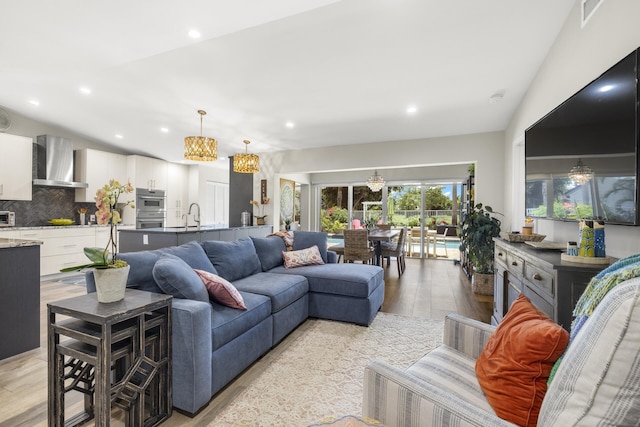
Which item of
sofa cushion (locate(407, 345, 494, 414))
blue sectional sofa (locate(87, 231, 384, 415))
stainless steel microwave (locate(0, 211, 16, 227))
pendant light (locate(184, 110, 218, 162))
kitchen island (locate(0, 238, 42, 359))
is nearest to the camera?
→ sofa cushion (locate(407, 345, 494, 414))

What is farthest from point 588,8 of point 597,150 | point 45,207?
point 45,207

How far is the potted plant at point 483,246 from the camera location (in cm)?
442

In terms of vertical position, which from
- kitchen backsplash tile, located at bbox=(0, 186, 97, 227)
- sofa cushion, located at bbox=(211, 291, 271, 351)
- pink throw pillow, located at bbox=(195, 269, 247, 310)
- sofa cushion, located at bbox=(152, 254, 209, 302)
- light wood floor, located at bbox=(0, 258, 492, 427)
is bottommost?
light wood floor, located at bbox=(0, 258, 492, 427)

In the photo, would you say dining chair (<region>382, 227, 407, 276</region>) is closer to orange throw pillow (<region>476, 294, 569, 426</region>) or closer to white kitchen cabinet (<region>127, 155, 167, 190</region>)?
orange throw pillow (<region>476, 294, 569, 426</region>)

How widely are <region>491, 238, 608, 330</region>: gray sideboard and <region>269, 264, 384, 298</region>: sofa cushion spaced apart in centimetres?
126

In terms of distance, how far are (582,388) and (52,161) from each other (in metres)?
7.64

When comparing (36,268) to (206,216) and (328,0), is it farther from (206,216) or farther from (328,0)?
(206,216)

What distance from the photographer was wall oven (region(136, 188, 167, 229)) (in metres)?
6.99

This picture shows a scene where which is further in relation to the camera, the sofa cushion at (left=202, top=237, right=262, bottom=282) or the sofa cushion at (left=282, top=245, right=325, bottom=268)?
the sofa cushion at (left=282, top=245, right=325, bottom=268)

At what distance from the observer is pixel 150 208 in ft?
23.8

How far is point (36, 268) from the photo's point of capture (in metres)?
2.64

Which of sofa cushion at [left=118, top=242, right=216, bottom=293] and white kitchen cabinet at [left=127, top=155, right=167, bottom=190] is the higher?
white kitchen cabinet at [left=127, top=155, right=167, bottom=190]

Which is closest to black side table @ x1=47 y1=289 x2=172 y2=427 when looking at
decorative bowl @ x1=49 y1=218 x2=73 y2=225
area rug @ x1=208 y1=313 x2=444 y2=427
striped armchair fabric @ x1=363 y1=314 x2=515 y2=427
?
area rug @ x1=208 y1=313 x2=444 y2=427

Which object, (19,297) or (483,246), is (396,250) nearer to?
(483,246)
